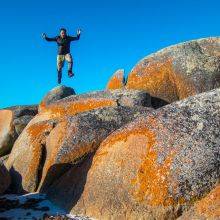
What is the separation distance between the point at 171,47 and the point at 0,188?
1623 centimetres

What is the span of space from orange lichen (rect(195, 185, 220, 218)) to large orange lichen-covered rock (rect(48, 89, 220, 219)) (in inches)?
15.1

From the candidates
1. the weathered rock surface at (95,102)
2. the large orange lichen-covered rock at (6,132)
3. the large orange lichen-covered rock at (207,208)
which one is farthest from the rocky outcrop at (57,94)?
the large orange lichen-covered rock at (207,208)

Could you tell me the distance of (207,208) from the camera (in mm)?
14852

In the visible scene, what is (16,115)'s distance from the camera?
3525cm

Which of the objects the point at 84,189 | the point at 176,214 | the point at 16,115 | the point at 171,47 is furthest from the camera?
the point at 16,115

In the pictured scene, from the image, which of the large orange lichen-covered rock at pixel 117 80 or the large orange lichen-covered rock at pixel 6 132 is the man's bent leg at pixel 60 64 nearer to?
the large orange lichen-covered rock at pixel 117 80

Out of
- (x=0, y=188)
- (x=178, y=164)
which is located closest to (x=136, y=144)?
(x=178, y=164)

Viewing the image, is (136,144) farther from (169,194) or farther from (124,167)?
(169,194)

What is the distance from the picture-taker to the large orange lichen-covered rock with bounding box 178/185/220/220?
14586 mm

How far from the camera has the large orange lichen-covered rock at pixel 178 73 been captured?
1194 inches

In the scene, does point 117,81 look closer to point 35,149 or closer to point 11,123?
point 11,123

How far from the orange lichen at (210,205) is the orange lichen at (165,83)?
15.2 m

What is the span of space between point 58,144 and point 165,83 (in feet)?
38.8

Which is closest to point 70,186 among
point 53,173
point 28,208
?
point 53,173
